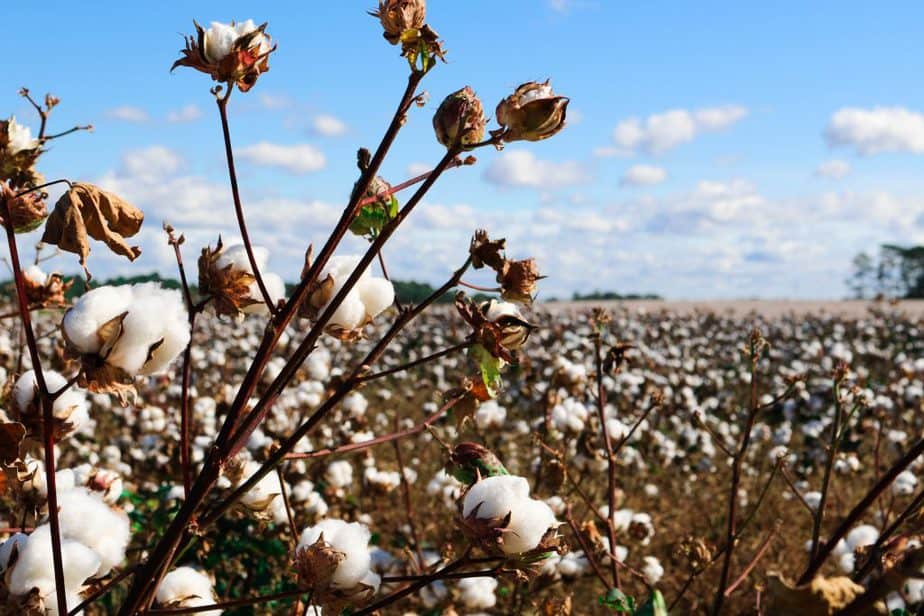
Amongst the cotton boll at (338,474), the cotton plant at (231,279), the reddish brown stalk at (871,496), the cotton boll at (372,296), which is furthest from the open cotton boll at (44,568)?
the cotton boll at (338,474)

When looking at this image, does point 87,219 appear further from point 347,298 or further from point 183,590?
point 183,590

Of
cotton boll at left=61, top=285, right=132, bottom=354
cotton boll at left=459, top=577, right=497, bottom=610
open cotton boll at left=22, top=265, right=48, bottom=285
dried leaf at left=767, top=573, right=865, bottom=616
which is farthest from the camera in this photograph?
cotton boll at left=459, top=577, right=497, bottom=610

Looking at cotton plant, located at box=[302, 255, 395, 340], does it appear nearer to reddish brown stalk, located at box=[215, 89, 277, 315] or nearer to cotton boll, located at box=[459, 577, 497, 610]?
reddish brown stalk, located at box=[215, 89, 277, 315]

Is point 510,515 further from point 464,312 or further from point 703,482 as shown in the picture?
point 703,482

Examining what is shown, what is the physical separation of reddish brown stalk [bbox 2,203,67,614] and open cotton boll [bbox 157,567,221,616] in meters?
0.22

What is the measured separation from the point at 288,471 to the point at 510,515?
2453 millimetres

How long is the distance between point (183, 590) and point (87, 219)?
573mm

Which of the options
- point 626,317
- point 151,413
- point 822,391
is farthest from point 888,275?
point 151,413

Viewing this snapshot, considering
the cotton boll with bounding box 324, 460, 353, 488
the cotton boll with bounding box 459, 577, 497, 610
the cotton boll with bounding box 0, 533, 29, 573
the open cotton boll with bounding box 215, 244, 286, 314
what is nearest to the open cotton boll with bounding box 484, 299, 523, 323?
the open cotton boll with bounding box 215, 244, 286, 314

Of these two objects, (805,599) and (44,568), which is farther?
(44,568)

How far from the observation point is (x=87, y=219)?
97 centimetres

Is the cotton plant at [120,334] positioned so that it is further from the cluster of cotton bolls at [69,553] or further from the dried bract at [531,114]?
the dried bract at [531,114]

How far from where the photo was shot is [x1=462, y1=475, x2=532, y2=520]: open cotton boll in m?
1.07

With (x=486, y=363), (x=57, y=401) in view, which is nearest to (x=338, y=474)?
(x=57, y=401)
